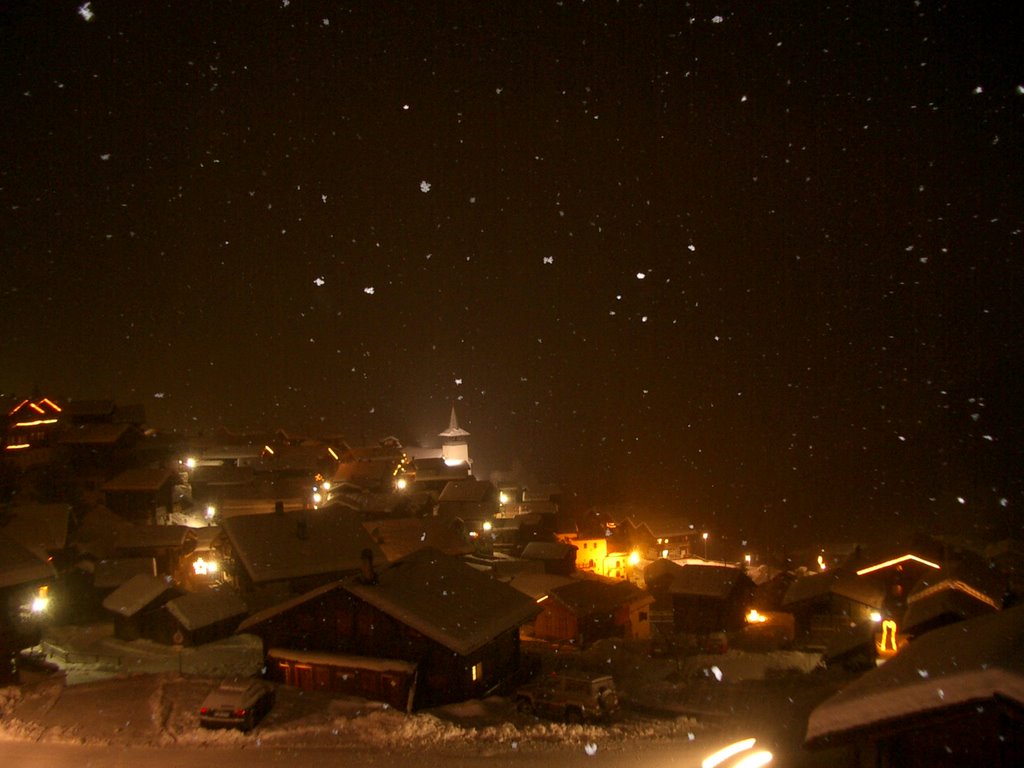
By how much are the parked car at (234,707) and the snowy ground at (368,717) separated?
0.23 m

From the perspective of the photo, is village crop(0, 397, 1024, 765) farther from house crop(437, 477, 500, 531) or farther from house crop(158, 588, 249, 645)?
house crop(437, 477, 500, 531)

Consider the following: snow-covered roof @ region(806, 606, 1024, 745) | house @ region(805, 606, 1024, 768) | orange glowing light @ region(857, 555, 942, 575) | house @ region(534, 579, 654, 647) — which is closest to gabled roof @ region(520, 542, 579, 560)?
house @ region(534, 579, 654, 647)

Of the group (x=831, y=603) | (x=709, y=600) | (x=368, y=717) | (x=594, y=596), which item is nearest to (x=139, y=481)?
(x=594, y=596)

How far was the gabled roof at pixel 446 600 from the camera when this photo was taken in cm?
1508

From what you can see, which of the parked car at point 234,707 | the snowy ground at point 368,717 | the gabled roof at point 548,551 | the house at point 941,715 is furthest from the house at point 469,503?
the house at point 941,715

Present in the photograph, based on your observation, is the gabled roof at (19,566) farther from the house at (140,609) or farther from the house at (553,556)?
the house at (553,556)

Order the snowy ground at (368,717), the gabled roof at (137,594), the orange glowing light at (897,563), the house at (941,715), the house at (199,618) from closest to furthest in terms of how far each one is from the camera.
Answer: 1. the house at (941,715)
2. the snowy ground at (368,717)
3. the house at (199,618)
4. the gabled roof at (137,594)
5. the orange glowing light at (897,563)

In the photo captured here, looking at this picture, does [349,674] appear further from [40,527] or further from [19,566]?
[40,527]

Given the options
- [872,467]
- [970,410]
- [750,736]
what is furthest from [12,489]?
[970,410]

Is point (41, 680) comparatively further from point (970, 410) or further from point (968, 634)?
point (970, 410)

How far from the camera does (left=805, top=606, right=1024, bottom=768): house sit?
4.64 metres

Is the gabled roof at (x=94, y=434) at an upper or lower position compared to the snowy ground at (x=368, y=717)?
upper

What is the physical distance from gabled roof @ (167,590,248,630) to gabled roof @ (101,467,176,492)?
1501 centimetres

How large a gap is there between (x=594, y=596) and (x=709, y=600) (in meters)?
6.49
